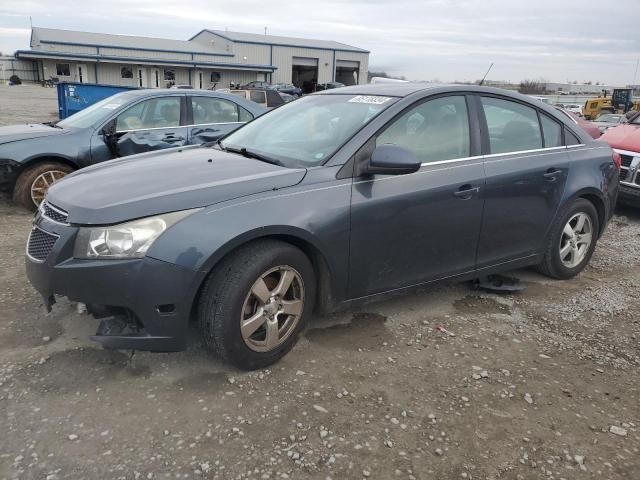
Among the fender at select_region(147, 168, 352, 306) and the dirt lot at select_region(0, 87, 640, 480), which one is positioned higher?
the fender at select_region(147, 168, 352, 306)

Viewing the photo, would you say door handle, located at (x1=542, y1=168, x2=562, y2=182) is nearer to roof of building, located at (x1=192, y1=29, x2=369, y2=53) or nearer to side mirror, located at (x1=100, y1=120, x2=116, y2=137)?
side mirror, located at (x1=100, y1=120, x2=116, y2=137)

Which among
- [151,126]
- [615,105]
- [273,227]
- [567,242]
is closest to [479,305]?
[567,242]

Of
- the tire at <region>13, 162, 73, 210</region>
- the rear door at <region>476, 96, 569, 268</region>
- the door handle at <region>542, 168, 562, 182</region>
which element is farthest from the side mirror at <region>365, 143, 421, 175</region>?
the tire at <region>13, 162, 73, 210</region>

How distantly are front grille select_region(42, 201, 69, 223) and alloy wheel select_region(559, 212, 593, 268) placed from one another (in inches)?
151

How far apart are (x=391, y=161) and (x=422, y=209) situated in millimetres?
515

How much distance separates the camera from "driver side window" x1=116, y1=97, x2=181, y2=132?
6633 millimetres

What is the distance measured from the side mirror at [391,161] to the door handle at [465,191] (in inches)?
23.3

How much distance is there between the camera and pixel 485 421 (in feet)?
8.94

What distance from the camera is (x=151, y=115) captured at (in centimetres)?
676

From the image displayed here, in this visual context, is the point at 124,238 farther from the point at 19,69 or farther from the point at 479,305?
the point at 19,69

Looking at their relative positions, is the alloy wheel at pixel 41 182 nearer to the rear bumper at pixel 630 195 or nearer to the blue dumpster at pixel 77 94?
the blue dumpster at pixel 77 94

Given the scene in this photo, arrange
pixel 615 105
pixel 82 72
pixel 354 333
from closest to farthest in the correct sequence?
pixel 354 333, pixel 615 105, pixel 82 72

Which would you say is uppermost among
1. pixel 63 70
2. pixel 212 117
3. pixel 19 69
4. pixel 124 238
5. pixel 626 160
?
pixel 19 69

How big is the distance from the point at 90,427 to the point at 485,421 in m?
1.98
